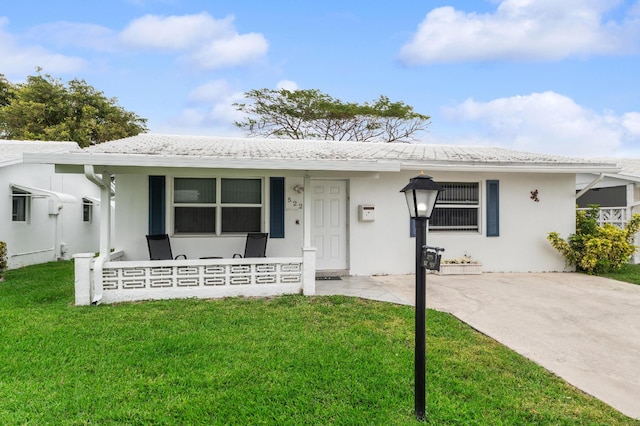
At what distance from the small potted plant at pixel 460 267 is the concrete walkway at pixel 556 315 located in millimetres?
198

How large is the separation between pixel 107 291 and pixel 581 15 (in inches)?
535

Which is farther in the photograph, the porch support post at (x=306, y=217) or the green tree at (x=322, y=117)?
the green tree at (x=322, y=117)

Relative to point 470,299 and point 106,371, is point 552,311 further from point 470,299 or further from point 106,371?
point 106,371

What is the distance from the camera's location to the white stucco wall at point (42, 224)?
1036 centimetres

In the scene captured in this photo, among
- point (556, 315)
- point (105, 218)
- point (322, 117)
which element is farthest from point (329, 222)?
point (322, 117)

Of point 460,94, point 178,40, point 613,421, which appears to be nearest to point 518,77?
point 460,94

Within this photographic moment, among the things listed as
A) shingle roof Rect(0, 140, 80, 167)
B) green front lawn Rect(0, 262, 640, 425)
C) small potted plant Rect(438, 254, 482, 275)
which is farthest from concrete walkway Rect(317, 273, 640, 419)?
shingle roof Rect(0, 140, 80, 167)

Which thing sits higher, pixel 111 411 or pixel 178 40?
pixel 178 40

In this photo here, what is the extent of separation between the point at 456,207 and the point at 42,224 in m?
12.6

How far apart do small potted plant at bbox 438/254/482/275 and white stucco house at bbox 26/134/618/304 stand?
30 centimetres

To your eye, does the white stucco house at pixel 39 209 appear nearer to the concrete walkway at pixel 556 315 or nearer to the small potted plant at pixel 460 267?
the concrete walkway at pixel 556 315

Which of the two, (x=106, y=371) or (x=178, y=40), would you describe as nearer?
(x=106, y=371)

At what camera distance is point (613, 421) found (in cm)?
283

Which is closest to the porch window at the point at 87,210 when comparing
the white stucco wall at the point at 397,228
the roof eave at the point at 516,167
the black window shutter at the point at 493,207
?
the white stucco wall at the point at 397,228
